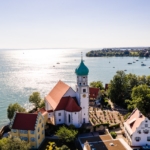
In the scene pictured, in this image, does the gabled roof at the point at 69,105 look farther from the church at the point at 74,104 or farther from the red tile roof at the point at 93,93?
the red tile roof at the point at 93,93

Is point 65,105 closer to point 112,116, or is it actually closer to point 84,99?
point 84,99

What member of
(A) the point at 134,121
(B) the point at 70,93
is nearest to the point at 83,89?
(B) the point at 70,93

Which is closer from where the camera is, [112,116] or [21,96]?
[112,116]

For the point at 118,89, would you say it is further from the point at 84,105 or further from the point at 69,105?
the point at 69,105

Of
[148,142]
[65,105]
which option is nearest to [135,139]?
[148,142]

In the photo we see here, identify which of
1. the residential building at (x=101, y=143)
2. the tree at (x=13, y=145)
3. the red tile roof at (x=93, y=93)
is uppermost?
the tree at (x=13, y=145)

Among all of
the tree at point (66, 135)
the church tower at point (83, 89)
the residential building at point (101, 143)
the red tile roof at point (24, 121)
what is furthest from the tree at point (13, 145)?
the church tower at point (83, 89)

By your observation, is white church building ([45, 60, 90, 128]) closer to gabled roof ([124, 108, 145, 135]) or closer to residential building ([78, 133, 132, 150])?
residential building ([78, 133, 132, 150])
